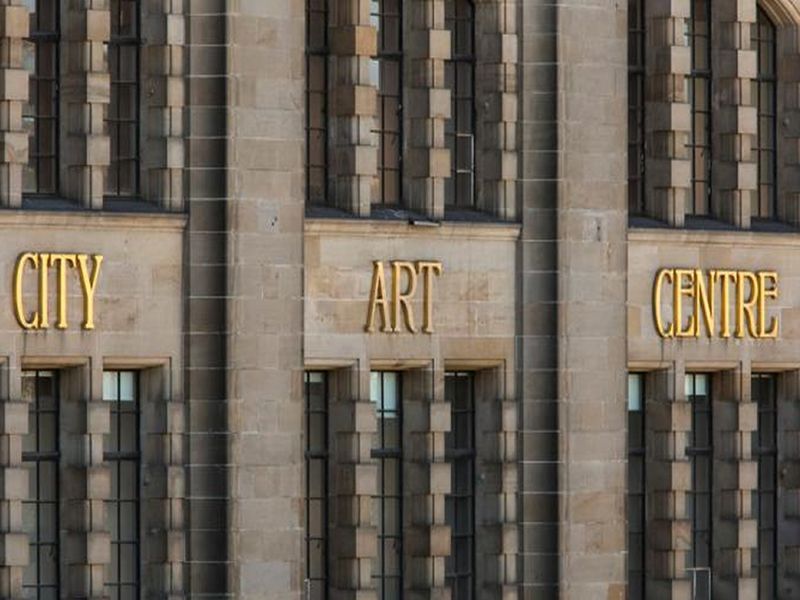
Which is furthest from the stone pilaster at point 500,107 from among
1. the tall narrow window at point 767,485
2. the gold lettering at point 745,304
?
the tall narrow window at point 767,485

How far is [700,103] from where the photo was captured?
67.6 m

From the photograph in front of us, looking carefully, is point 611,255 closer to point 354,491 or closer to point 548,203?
point 548,203

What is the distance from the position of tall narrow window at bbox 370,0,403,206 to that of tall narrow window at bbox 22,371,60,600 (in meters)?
6.40

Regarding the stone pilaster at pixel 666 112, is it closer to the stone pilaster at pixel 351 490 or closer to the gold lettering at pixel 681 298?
the gold lettering at pixel 681 298

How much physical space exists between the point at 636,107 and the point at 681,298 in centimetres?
308

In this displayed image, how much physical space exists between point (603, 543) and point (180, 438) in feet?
25.5

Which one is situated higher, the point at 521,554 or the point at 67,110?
the point at 67,110

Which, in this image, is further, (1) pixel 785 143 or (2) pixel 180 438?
(1) pixel 785 143

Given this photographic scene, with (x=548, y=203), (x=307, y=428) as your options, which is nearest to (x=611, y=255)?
(x=548, y=203)

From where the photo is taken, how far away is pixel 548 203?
6450 cm

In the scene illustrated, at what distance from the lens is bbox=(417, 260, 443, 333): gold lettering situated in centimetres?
6303

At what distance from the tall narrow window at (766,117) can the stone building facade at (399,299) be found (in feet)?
0.21

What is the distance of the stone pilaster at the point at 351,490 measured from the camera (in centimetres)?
6238

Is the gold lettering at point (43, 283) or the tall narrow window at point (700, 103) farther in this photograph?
the tall narrow window at point (700, 103)
